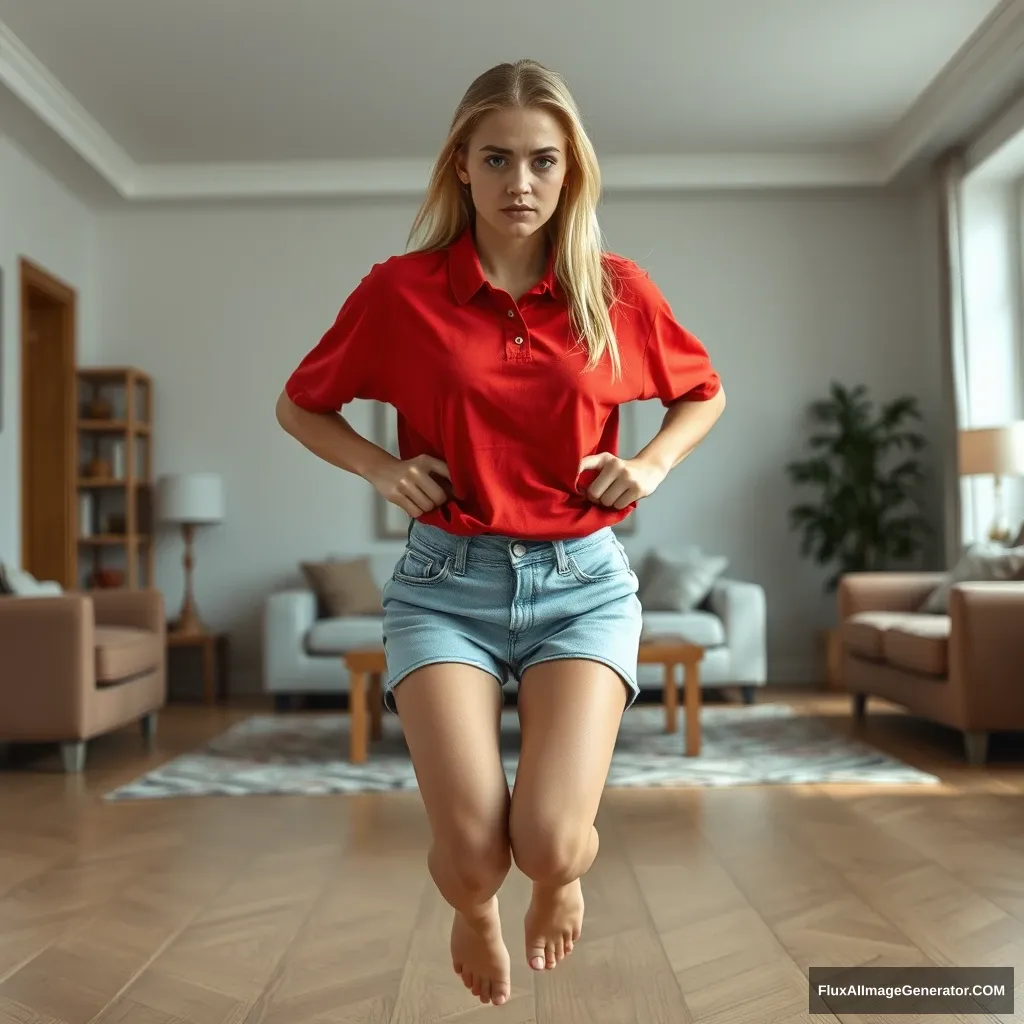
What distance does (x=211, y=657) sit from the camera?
706 centimetres

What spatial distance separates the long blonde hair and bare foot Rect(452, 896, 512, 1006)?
0.77 m

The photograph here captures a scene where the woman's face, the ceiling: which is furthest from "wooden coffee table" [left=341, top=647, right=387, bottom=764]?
the woman's face

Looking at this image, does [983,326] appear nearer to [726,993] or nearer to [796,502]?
[796,502]

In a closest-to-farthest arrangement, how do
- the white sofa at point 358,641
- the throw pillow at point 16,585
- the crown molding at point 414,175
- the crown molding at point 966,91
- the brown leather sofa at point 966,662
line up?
the brown leather sofa at point 966,662 < the throw pillow at point 16,585 < the crown molding at point 966,91 < the white sofa at point 358,641 < the crown molding at point 414,175

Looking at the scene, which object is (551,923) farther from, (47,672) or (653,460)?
(47,672)

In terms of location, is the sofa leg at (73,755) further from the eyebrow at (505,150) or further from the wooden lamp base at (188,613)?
the eyebrow at (505,150)

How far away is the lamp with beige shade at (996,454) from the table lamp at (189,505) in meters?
4.08

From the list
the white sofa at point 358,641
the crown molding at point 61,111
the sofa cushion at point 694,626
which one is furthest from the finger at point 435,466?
the sofa cushion at point 694,626

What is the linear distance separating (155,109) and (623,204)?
2844mm

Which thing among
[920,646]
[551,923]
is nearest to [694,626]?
[920,646]

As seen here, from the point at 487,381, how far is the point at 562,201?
32 centimetres

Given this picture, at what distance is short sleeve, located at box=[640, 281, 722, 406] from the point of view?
1.79 meters

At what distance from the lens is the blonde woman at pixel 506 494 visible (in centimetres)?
159

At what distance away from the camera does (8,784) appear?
4520 millimetres
